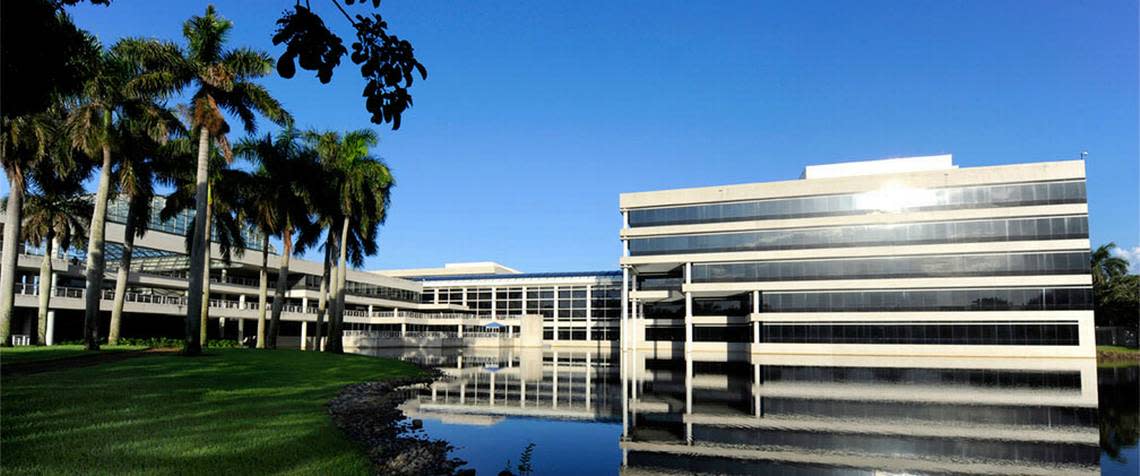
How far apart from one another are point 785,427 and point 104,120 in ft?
111

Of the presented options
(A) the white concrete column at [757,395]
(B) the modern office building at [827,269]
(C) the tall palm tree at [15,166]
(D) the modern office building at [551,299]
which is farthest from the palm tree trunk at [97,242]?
(D) the modern office building at [551,299]

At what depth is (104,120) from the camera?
3441 cm

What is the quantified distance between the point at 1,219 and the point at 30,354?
101 feet

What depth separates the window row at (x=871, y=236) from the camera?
215 feet

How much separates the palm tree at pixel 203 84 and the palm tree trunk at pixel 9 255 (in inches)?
291

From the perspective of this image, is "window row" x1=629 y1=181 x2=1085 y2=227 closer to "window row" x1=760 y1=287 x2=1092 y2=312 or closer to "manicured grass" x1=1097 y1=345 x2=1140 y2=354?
"window row" x1=760 y1=287 x2=1092 y2=312

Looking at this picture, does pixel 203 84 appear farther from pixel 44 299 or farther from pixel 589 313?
pixel 589 313

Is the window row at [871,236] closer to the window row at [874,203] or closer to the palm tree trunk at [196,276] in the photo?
the window row at [874,203]

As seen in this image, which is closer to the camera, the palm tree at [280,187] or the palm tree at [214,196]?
the palm tree at [214,196]

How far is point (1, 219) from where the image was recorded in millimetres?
50688

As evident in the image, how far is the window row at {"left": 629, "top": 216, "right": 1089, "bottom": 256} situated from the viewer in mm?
65500

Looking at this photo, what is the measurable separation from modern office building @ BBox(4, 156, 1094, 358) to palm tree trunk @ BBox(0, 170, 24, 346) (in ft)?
69.6

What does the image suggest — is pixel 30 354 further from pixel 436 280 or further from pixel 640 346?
pixel 436 280

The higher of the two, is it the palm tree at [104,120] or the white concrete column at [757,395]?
the palm tree at [104,120]
